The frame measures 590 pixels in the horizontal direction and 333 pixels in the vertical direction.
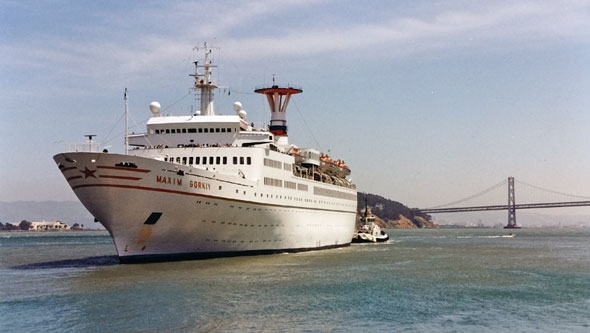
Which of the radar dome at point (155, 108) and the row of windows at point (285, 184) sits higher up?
the radar dome at point (155, 108)

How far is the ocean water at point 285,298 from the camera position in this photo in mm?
20562

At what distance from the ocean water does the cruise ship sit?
1.81 meters

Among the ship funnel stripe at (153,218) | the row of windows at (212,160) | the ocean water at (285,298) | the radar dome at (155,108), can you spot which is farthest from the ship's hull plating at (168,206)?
the radar dome at (155,108)

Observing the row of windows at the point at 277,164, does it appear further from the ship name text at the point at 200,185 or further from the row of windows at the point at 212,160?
the ship name text at the point at 200,185

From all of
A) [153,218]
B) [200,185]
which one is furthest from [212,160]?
[153,218]

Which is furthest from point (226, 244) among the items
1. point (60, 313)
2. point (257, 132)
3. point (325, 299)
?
point (60, 313)

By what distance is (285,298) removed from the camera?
83.5 feet

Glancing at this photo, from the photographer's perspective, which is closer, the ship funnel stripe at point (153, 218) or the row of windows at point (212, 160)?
the ship funnel stripe at point (153, 218)

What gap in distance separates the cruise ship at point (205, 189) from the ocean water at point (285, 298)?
1.81 meters

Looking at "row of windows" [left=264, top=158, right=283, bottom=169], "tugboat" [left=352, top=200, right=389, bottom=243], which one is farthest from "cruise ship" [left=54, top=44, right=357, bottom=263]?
"tugboat" [left=352, top=200, right=389, bottom=243]

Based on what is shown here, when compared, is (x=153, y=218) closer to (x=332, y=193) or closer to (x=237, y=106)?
(x=237, y=106)

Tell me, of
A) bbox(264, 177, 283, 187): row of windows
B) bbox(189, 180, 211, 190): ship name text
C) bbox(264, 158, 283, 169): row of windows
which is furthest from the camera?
bbox(264, 158, 283, 169): row of windows

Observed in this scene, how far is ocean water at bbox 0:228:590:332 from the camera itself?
2056cm

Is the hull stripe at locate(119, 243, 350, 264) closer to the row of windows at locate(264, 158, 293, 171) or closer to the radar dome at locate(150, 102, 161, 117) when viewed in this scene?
the row of windows at locate(264, 158, 293, 171)
